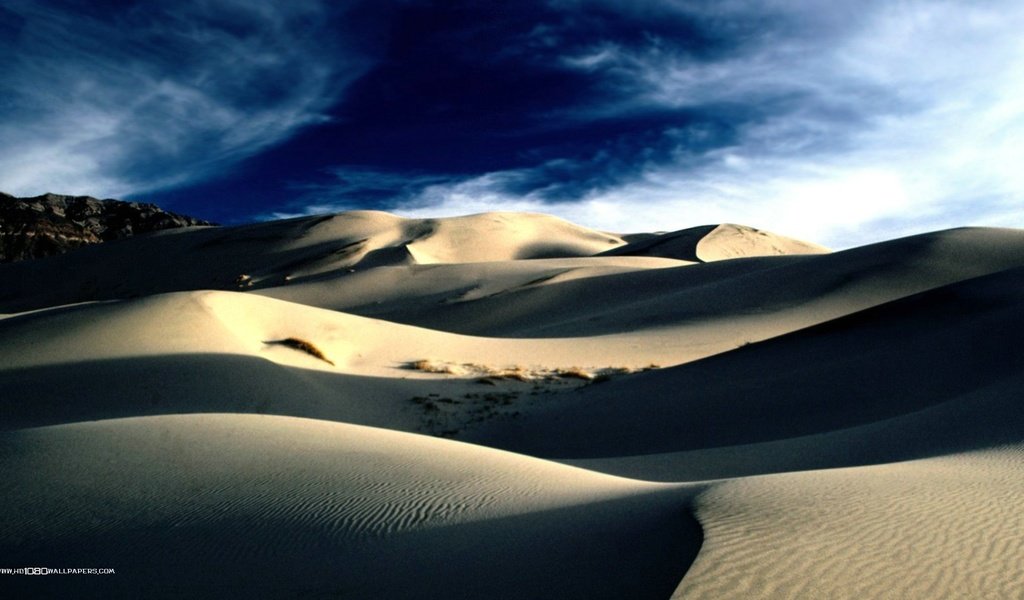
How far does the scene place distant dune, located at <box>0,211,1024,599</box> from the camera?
9.09 ft

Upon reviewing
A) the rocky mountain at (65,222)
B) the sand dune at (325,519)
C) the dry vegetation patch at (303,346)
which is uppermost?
the rocky mountain at (65,222)

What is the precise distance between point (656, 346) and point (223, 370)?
10266 millimetres

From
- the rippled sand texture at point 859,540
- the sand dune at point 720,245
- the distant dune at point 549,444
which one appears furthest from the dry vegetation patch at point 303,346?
the sand dune at point 720,245

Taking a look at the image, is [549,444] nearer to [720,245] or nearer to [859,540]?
[859,540]

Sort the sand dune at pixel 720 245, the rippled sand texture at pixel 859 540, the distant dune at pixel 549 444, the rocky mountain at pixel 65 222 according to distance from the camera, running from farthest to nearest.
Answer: the rocky mountain at pixel 65 222 → the sand dune at pixel 720 245 → the distant dune at pixel 549 444 → the rippled sand texture at pixel 859 540

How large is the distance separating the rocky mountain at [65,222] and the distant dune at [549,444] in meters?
66.5

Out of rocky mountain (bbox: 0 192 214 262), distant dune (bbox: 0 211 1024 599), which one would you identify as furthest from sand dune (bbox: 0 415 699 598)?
rocky mountain (bbox: 0 192 214 262)

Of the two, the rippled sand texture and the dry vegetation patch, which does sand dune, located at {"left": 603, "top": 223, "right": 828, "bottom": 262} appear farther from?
the rippled sand texture

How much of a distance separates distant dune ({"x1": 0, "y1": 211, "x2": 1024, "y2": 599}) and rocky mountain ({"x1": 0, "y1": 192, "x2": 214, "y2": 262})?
218 feet

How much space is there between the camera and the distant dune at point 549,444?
2771 mm

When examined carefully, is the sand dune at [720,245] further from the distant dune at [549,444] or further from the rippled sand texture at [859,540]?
the rippled sand texture at [859,540]

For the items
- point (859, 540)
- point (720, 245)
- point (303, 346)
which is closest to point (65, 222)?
point (720, 245)

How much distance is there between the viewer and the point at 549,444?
9.59m

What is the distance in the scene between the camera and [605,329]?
20.3 metres
